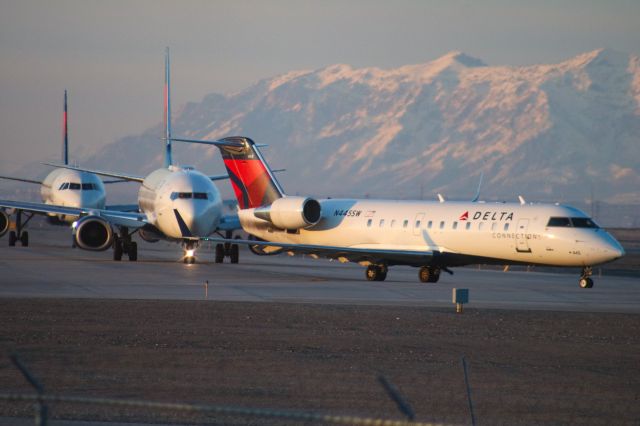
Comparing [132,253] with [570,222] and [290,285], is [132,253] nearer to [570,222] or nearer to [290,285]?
[290,285]

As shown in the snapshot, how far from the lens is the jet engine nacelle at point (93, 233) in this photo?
4862 centimetres

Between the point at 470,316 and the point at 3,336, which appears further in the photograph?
the point at 470,316

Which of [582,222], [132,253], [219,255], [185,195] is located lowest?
[219,255]

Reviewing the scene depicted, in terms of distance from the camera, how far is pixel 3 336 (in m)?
21.7

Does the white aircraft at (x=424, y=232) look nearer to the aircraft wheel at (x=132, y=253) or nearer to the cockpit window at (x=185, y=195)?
the cockpit window at (x=185, y=195)

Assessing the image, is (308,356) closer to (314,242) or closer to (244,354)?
(244,354)

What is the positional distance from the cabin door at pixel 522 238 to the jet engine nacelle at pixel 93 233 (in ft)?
58.7

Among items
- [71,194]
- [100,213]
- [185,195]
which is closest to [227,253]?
[185,195]

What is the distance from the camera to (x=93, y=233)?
161ft

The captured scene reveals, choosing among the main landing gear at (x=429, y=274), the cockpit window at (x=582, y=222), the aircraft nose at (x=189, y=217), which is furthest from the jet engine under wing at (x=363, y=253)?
the aircraft nose at (x=189, y=217)

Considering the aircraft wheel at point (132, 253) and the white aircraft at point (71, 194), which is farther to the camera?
the white aircraft at point (71, 194)

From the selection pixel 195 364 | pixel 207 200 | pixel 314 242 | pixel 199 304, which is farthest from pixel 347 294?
pixel 207 200

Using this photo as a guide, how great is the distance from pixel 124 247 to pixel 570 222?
20.2 meters

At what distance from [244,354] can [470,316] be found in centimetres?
794
